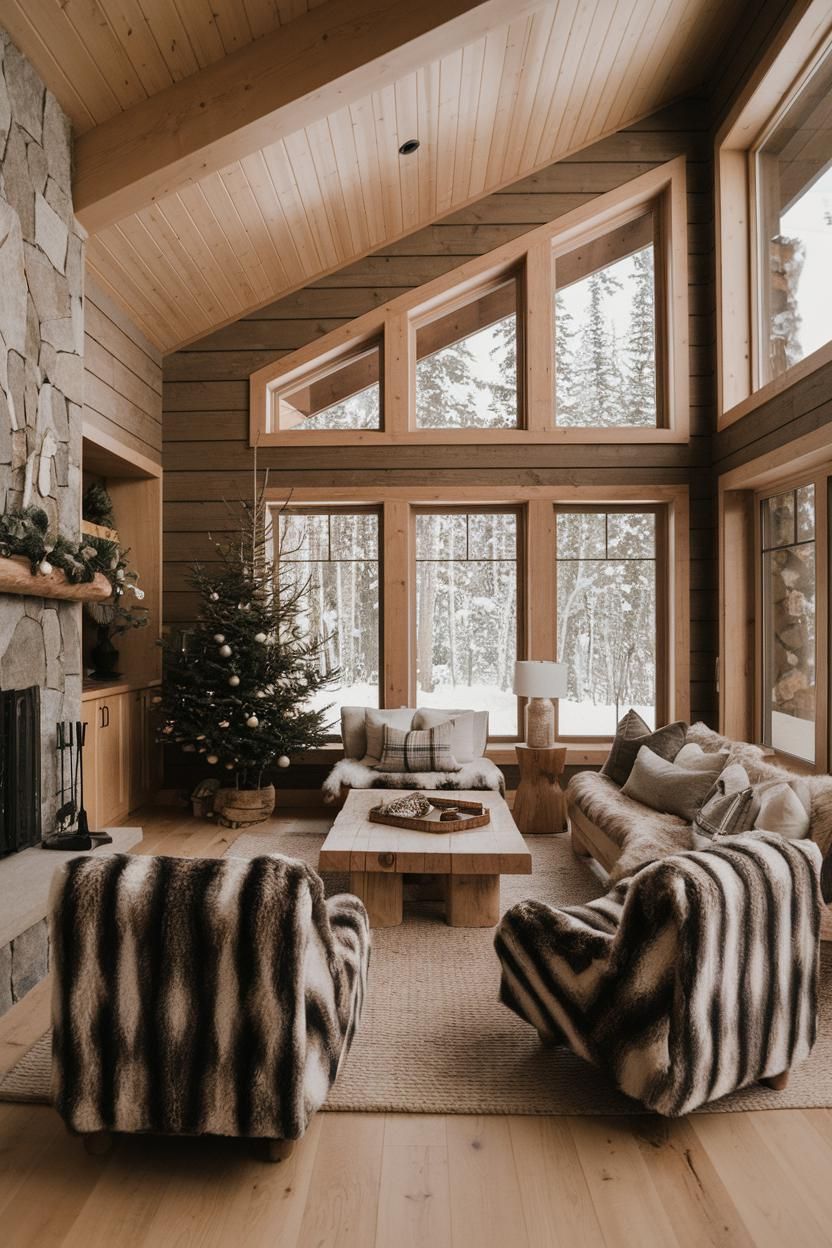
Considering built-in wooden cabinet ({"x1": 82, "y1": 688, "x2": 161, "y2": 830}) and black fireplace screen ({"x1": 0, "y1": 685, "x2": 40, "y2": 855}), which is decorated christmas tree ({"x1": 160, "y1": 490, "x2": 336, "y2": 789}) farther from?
black fireplace screen ({"x1": 0, "y1": 685, "x2": 40, "y2": 855})

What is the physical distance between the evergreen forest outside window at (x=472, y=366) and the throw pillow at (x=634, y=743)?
2.34 metres

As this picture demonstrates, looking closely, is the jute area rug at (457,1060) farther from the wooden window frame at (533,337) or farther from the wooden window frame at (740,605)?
the wooden window frame at (533,337)

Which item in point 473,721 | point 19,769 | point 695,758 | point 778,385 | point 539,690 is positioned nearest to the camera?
point 19,769

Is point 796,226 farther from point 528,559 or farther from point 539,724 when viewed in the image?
point 539,724

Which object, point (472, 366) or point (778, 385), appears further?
point (472, 366)

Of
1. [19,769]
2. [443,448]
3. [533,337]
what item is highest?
[533,337]

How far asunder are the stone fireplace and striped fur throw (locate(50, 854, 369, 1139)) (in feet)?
3.53

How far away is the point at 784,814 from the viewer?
2.78 m

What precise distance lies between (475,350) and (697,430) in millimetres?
1651

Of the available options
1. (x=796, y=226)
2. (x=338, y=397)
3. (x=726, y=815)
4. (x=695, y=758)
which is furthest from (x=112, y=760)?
(x=796, y=226)

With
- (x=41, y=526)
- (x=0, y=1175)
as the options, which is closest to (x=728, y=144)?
(x=41, y=526)

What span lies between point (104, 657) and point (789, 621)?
4153mm

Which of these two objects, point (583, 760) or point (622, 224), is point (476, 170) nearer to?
point (622, 224)

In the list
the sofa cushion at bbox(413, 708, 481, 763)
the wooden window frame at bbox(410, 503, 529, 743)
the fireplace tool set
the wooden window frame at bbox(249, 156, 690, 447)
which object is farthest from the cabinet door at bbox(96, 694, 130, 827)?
the wooden window frame at bbox(249, 156, 690, 447)
